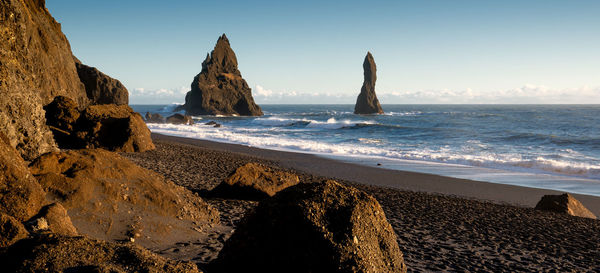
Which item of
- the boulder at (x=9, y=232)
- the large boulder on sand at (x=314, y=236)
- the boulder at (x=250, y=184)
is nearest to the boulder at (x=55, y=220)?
the boulder at (x=9, y=232)

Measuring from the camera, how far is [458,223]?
280 inches

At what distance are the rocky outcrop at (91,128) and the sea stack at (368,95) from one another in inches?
3265

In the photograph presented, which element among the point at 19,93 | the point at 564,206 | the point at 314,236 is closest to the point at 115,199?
the point at 19,93

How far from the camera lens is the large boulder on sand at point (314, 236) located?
3184 millimetres

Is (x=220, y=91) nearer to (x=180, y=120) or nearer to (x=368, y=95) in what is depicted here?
(x=368, y=95)

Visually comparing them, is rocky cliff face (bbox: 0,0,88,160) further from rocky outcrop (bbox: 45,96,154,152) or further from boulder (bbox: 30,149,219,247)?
rocky outcrop (bbox: 45,96,154,152)

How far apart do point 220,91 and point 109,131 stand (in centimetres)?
7414

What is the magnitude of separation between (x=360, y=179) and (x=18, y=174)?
33.4 ft

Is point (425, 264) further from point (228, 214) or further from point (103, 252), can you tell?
point (103, 252)

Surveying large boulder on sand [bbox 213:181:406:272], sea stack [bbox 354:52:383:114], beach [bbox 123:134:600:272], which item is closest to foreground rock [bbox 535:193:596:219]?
beach [bbox 123:134:600:272]

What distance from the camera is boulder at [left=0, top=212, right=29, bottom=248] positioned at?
8.61 feet

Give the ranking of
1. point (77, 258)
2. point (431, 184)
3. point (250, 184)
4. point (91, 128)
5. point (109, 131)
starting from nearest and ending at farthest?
1. point (77, 258)
2. point (250, 184)
3. point (431, 184)
4. point (91, 128)
5. point (109, 131)

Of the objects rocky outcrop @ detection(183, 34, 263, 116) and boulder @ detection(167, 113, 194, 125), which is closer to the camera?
boulder @ detection(167, 113, 194, 125)

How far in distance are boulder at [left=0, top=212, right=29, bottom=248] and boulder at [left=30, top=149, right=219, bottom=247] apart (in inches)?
65.7
